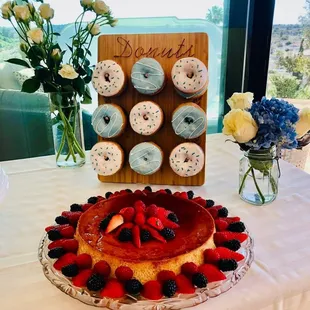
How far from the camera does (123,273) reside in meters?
0.58

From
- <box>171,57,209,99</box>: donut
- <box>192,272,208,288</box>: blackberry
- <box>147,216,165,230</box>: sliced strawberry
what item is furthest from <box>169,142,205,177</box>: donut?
<box>192,272,208,288</box>: blackberry

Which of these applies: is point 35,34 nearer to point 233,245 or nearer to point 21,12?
point 21,12

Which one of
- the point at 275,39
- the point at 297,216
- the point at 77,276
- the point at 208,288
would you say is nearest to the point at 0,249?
the point at 77,276

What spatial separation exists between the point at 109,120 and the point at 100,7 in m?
0.31

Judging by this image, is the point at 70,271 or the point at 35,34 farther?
the point at 35,34

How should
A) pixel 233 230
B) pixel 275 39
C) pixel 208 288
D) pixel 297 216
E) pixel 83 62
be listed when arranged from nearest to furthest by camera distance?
pixel 208 288 < pixel 233 230 < pixel 297 216 < pixel 83 62 < pixel 275 39

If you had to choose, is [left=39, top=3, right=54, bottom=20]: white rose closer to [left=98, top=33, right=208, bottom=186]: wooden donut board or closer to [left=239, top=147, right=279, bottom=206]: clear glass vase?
[left=98, top=33, right=208, bottom=186]: wooden donut board

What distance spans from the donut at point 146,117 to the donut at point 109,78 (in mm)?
73

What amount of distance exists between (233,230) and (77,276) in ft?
0.99

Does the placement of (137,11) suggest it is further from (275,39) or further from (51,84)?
(51,84)

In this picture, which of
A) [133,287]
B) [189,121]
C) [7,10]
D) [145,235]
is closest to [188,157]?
[189,121]

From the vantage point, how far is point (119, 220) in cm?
68

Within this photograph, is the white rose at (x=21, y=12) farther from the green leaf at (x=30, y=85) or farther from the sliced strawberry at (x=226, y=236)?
the sliced strawberry at (x=226, y=236)

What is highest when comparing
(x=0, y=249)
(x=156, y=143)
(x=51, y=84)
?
(x=51, y=84)
